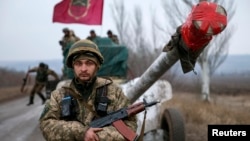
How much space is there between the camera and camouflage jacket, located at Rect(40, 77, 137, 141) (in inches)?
108

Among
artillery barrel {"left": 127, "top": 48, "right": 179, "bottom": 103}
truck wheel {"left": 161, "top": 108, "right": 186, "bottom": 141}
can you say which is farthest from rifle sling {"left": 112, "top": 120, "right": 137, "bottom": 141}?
truck wheel {"left": 161, "top": 108, "right": 186, "bottom": 141}

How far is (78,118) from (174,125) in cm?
221

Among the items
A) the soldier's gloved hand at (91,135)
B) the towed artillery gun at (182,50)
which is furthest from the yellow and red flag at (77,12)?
the soldier's gloved hand at (91,135)

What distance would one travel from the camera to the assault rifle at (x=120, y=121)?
9.08 ft

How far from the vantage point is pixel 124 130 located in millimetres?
2775

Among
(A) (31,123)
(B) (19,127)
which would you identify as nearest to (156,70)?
(B) (19,127)

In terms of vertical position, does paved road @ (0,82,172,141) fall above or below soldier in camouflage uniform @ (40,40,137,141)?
below

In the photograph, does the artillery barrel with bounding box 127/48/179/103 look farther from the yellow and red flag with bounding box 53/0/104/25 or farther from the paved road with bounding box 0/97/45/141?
the paved road with bounding box 0/97/45/141

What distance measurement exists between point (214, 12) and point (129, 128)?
97 centimetres

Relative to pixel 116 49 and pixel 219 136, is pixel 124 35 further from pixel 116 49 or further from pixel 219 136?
pixel 219 136

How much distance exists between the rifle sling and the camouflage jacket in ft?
0.07

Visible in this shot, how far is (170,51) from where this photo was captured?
3.86 metres

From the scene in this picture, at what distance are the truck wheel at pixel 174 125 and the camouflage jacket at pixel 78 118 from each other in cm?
197

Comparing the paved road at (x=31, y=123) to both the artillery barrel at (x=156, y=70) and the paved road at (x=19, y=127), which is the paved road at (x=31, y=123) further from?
the artillery barrel at (x=156, y=70)
